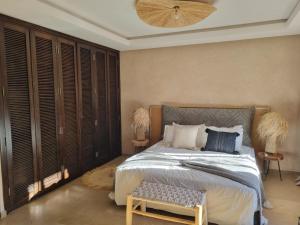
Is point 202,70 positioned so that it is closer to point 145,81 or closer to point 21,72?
point 145,81

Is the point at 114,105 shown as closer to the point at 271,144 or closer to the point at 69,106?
the point at 69,106

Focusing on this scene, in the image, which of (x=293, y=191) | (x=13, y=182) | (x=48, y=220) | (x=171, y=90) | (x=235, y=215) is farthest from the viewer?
(x=171, y=90)

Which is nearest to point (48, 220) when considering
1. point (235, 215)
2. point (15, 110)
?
point (15, 110)

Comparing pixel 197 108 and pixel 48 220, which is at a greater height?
pixel 197 108

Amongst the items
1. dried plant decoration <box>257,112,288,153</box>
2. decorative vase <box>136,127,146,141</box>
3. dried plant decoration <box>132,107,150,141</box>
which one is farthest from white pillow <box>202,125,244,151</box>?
decorative vase <box>136,127,146,141</box>

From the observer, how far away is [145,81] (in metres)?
4.64

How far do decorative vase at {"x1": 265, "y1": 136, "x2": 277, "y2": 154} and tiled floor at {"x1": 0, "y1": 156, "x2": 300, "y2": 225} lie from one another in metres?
0.50

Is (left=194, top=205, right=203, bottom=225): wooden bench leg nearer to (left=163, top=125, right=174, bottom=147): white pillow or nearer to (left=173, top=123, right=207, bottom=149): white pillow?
(left=173, top=123, right=207, bottom=149): white pillow

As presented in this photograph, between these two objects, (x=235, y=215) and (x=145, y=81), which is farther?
(x=145, y=81)

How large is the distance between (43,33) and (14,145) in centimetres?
150

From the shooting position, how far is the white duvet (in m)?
2.20

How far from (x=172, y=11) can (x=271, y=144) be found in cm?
253

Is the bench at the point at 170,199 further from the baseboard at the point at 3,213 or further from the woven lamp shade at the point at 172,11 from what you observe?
the woven lamp shade at the point at 172,11

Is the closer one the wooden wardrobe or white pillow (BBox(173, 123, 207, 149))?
the wooden wardrobe
